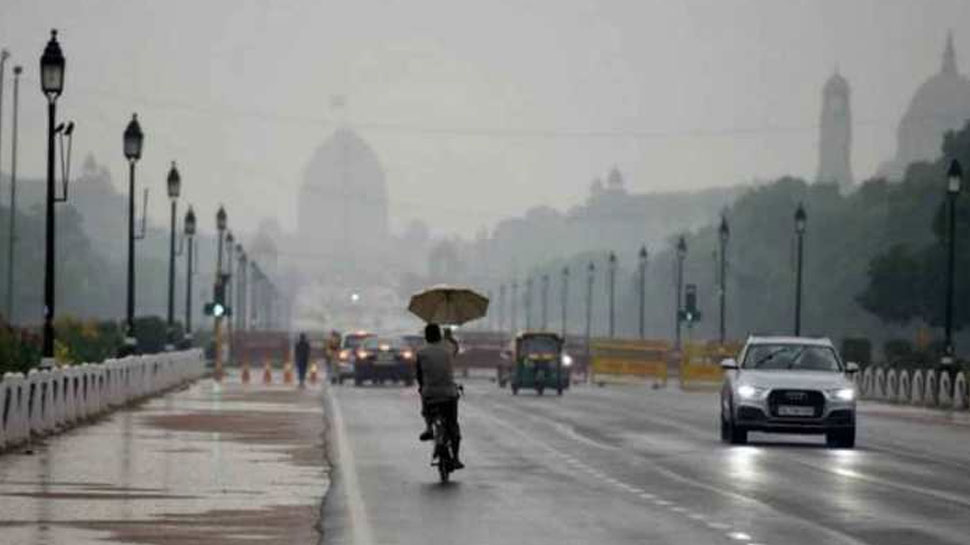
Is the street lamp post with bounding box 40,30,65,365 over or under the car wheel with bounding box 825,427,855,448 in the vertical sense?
over

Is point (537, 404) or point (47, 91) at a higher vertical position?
point (47, 91)

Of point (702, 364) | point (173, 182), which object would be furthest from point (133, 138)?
point (702, 364)

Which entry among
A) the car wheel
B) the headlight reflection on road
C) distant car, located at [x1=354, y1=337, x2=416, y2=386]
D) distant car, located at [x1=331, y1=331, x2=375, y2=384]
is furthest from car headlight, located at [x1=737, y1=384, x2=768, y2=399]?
distant car, located at [x1=331, y1=331, x2=375, y2=384]

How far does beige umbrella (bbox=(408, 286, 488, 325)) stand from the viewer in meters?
44.0

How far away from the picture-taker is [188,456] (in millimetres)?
39000

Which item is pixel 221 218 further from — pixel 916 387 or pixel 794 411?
pixel 794 411

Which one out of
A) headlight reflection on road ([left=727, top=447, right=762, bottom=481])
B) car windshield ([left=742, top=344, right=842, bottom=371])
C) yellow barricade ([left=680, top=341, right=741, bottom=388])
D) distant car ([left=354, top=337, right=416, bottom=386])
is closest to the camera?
headlight reflection on road ([left=727, top=447, right=762, bottom=481])

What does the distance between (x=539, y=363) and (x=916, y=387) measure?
12988 millimetres

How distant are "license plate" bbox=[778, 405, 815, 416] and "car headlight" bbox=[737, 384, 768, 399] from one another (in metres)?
0.37

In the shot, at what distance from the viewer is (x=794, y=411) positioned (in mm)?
45969

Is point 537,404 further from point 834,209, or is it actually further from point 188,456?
point 834,209

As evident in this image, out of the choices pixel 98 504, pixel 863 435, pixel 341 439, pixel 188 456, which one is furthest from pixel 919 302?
pixel 98 504

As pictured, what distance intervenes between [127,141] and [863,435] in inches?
831

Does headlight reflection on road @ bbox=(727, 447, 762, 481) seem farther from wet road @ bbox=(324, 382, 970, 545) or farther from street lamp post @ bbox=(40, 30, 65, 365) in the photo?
street lamp post @ bbox=(40, 30, 65, 365)
